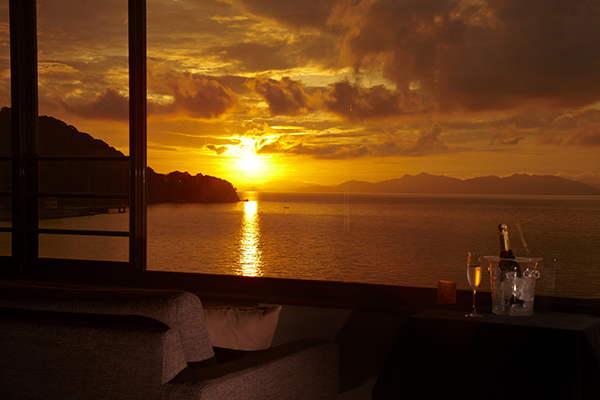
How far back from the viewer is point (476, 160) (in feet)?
17.2

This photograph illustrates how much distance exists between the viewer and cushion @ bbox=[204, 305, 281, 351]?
1404 mm

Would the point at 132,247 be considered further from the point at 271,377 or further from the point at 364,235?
the point at 364,235

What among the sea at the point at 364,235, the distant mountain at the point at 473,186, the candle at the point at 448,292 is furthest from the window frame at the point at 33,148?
the distant mountain at the point at 473,186

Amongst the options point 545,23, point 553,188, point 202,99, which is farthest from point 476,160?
point 202,99

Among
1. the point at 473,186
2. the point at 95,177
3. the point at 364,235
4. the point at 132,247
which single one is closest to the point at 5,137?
the point at 95,177

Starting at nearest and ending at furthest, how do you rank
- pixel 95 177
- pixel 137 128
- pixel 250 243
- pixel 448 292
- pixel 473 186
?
1. pixel 448 292
2. pixel 137 128
3. pixel 95 177
4. pixel 473 186
5. pixel 250 243

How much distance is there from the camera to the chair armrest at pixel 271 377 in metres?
1.12

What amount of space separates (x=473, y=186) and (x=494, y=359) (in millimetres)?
3041

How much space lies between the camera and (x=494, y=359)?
55.8 inches

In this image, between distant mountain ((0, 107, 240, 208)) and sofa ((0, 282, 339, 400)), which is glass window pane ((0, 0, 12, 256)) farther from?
sofa ((0, 282, 339, 400))

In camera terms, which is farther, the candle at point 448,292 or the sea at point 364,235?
the sea at point 364,235

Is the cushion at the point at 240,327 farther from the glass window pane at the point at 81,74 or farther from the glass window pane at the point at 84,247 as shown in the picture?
the glass window pane at the point at 81,74

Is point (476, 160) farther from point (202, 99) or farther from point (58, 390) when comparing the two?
point (58, 390)

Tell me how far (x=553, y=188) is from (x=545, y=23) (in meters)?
1.10
